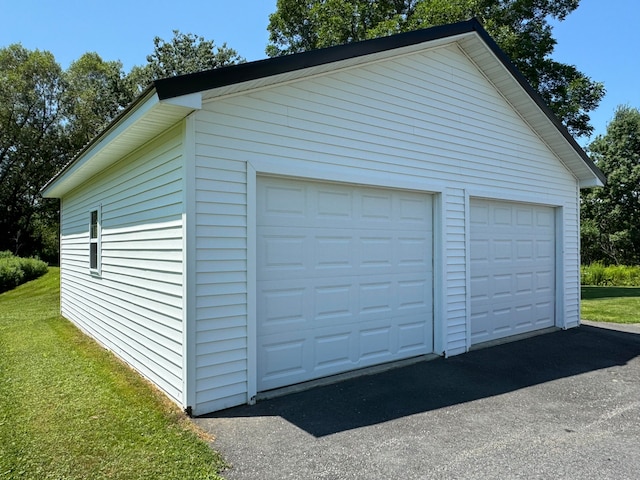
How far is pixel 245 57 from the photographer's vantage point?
26500 mm

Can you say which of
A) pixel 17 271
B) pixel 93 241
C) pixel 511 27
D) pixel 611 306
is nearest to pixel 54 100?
pixel 17 271

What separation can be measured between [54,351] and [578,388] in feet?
23.4

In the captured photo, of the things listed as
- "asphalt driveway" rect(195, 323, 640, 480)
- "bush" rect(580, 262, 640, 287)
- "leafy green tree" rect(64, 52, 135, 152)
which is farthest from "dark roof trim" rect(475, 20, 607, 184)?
"leafy green tree" rect(64, 52, 135, 152)

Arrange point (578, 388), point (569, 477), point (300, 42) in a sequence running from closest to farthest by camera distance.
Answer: point (569, 477), point (578, 388), point (300, 42)

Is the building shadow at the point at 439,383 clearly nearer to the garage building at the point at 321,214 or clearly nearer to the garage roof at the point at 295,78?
the garage building at the point at 321,214

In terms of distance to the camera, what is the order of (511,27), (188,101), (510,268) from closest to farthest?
(188,101) < (510,268) < (511,27)

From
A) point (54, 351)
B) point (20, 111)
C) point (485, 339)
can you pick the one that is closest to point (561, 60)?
point (485, 339)

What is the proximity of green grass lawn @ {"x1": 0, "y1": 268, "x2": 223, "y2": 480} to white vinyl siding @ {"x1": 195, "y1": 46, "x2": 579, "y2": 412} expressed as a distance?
0.61 meters

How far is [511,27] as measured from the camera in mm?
15891

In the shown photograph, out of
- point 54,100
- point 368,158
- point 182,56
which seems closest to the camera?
point 368,158

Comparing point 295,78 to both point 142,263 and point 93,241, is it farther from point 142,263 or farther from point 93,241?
point 93,241

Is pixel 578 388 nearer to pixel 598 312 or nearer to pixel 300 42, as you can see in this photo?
pixel 598 312

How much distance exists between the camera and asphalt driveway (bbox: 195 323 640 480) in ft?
9.89

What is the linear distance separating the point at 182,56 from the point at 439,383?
26.0 meters
